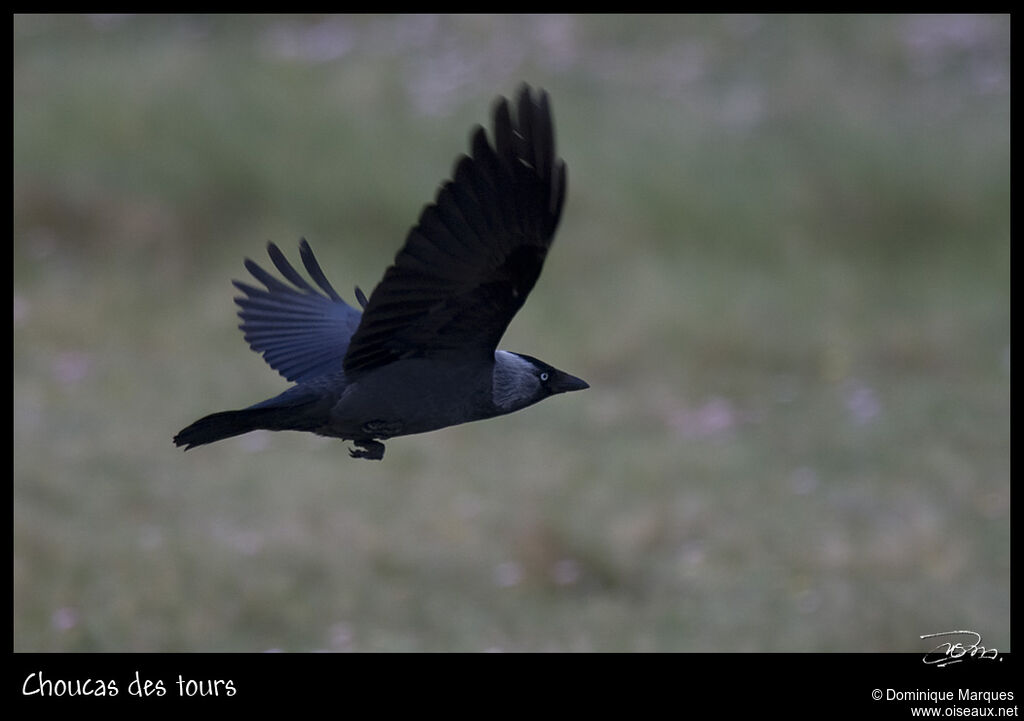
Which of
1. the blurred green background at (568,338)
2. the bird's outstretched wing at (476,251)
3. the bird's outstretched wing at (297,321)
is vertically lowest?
the bird's outstretched wing at (476,251)

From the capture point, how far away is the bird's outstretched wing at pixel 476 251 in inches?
162

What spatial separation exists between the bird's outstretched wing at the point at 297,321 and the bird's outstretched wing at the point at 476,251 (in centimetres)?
105

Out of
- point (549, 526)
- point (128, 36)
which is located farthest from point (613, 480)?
point (128, 36)

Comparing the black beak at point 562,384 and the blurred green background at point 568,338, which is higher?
the blurred green background at point 568,338

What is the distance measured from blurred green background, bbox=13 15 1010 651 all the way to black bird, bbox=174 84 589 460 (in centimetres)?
598

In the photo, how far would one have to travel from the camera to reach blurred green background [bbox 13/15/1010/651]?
11125 mm

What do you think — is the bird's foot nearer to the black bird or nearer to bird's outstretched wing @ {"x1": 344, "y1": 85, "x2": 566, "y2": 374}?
the black bird

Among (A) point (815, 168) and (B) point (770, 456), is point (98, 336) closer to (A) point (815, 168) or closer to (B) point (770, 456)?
(B) point (770, 456)

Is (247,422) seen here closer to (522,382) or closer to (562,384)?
(522,382)

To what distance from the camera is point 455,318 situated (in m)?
4.54

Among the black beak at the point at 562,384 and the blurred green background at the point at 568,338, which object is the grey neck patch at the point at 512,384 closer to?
the black beak at the point at 562,384

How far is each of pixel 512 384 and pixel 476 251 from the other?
49 centimetres
